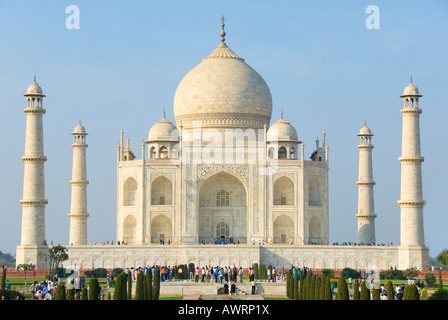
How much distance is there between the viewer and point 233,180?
4022 cm

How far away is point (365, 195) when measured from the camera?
1657 inches

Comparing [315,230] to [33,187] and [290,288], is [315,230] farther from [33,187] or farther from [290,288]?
[290,288]

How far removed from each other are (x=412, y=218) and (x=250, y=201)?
6945 mm

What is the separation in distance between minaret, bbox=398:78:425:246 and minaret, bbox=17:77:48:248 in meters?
14.0

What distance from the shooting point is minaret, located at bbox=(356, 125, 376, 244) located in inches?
1647

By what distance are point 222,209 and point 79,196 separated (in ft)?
21.1

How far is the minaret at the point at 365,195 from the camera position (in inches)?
1647

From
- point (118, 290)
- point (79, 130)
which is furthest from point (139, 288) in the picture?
point (79, 130)

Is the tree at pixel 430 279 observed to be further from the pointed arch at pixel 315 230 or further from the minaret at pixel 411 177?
the pointed arch at pixel 315 230

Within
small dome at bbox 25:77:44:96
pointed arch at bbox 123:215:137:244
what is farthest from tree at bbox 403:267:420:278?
small dome at bbox 25:77:44:96

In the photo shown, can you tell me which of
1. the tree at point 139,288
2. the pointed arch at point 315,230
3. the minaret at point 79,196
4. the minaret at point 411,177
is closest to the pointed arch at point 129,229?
the minaret at point 79,196

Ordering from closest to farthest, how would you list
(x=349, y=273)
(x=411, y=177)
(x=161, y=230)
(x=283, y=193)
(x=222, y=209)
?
(x=349, y=273)
(x=411, y=177)
(x=161, y=230)
(x=283, y=193)
(x=222, y=209)
